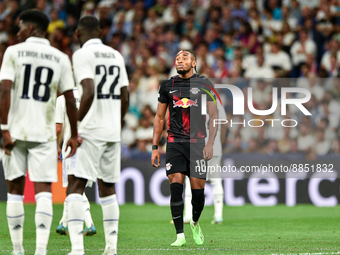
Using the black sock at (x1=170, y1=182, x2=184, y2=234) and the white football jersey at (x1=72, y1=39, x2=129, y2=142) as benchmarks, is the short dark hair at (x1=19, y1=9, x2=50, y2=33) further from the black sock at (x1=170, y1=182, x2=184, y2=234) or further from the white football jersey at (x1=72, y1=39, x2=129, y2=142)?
the black sock at (x1=170, y1=182, x2=184, y2=234)

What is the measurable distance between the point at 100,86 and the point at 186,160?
1952 mm

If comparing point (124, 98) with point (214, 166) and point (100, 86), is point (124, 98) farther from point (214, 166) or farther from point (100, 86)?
point (214, 166)

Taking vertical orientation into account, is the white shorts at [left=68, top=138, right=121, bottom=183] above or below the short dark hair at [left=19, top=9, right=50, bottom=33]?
below

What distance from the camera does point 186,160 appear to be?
23.1ft

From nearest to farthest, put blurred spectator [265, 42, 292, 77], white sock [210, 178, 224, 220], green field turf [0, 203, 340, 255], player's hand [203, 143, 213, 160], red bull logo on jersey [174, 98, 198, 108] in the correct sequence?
green field turf [0, 203, 340, 255]
player's hand [203, 143, 213, 160]
red bull logo on jersey [174, 98, 198, 108]
white sock [210, 178, 224, 220]
blurred spectator [265, 42, 292, 77]

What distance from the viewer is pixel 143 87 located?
15.3 m

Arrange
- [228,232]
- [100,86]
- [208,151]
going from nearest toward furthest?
[100,86], [208,151], [228,232]

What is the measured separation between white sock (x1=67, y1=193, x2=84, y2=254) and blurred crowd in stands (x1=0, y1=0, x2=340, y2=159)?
26.0ft

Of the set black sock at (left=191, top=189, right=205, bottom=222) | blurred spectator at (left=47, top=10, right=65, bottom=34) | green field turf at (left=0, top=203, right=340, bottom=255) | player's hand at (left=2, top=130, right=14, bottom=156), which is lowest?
green field turf at (left=0, top=203, right=340, bottom=255)

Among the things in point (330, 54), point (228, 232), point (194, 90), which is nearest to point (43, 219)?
point (194, 90)

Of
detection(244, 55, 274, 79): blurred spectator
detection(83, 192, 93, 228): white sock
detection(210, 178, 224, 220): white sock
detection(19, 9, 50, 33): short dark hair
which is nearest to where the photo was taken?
detection(19, 9, 50, 33): short dark hair

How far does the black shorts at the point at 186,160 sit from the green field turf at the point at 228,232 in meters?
0.89

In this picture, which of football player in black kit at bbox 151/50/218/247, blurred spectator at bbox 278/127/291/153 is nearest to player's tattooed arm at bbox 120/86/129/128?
football player in black kit at bbox 151/50/218/247

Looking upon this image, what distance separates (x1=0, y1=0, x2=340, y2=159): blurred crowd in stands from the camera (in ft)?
43.0
